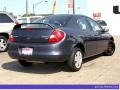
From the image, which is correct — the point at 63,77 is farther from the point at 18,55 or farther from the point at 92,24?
the point at 92,24

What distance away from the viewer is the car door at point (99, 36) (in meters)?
10.0

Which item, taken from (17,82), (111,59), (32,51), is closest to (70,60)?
(32,51)

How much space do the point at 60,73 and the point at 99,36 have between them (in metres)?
2.41

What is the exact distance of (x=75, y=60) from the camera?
8.52m

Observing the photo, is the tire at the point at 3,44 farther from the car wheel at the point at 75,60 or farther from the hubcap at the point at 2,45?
the car wheel at the point at 75,60

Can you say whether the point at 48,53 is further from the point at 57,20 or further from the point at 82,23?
the point at 82,23

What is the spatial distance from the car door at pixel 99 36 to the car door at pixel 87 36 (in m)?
0.19

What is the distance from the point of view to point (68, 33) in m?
8.29

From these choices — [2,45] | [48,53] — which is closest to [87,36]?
[48,53]

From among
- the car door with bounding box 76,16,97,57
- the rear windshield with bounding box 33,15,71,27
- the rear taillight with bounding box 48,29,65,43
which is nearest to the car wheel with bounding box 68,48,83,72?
the car door with bounding box 76,16,97,57

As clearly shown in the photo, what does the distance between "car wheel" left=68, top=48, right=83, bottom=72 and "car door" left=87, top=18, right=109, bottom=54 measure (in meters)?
1.42

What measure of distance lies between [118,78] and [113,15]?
2211 centimetres

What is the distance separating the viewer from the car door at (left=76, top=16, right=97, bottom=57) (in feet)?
29.9

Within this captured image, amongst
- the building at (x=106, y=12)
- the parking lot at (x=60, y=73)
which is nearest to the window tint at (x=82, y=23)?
the parking lot at (x=60, y=73)
